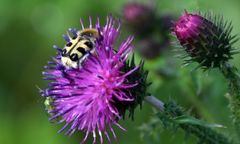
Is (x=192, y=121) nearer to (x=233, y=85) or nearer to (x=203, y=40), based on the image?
(x=233, y=85)

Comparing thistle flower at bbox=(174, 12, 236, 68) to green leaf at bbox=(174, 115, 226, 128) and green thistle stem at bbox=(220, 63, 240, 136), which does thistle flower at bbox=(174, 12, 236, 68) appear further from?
green leaf at bbox=(174, 115, 226, 128)

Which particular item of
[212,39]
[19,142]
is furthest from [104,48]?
[19,142]

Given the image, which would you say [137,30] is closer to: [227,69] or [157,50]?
[157,50]

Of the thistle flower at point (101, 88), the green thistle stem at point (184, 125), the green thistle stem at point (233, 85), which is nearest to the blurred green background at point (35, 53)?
the green thistle stem at point (184, 125)

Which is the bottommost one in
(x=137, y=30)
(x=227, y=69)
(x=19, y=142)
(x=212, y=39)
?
(x=19, y=142)

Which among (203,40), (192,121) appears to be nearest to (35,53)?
(203,40)

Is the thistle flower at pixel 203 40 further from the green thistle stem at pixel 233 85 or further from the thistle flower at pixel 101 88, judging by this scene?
the thistle flower at pixel 101 88

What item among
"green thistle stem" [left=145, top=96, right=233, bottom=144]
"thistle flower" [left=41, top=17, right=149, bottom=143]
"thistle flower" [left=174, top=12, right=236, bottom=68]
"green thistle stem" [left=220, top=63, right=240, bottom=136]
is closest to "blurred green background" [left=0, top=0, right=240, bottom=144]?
"green thistle stem" [left=145, top=96, right=233, bottom=144]

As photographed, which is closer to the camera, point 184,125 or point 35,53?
point 184,125
